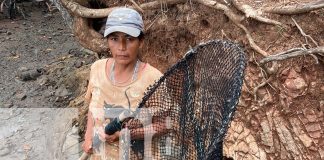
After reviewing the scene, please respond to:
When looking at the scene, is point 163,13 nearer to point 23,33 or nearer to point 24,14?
point 23,33

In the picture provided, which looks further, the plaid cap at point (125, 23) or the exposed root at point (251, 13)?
the exposed root at point (251, 13)

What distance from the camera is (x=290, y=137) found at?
9.66 feet

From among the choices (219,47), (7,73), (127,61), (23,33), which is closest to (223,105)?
(219,47)

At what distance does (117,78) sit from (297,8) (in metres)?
1.31

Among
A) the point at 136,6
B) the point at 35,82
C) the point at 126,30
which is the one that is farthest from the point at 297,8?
the point at 35,82

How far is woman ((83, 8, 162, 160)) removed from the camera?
2143mm

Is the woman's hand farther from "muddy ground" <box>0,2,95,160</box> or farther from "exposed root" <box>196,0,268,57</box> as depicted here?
"muddy ground" <box>0,2,95,160</box>

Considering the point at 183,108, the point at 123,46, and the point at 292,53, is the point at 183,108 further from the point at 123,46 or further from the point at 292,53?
the point at 292,53

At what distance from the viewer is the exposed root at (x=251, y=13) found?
3.00 meters

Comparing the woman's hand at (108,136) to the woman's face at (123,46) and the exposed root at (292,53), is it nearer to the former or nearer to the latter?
the woman's face at (123,46)

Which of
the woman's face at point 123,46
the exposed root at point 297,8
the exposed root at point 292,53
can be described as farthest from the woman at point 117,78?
the exposed root at point 297,8

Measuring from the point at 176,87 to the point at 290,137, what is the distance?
3.71ft

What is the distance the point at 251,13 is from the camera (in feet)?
10.2

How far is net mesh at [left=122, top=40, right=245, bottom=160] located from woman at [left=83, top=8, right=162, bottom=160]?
0.28 feet
